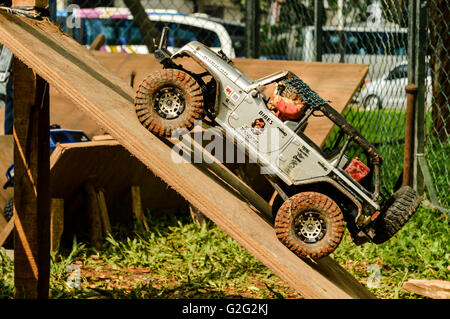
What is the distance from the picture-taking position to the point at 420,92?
17.5 feet

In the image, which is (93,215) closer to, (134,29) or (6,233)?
(6,233)

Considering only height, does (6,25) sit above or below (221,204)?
above

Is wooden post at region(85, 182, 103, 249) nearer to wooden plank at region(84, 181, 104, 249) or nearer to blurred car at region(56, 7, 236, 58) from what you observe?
wooden plank at region(84, 181, 104, 249)

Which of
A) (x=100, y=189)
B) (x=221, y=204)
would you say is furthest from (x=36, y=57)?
(x=100, y=189)

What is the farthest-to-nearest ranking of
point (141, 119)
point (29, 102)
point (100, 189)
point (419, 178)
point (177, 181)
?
1. point (419, 178)
2. point (100, 189)
3. point (29, 102)
4. point (141, 119)
5. point (177, 181)

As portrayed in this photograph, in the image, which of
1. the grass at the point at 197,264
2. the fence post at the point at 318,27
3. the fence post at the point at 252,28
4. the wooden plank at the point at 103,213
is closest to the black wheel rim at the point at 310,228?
the grass at the point at 197,264

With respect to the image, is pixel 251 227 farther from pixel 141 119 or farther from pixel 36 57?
pixel 36 57

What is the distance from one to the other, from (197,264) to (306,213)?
170cm

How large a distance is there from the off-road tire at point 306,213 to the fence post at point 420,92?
3031mm

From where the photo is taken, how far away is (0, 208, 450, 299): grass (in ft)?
12.0

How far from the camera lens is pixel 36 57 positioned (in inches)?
94.8

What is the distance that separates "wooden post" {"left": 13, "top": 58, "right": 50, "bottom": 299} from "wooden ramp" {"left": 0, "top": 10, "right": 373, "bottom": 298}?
252mm

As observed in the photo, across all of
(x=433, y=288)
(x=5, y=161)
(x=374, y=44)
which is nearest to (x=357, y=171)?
(x=433, y=288)
